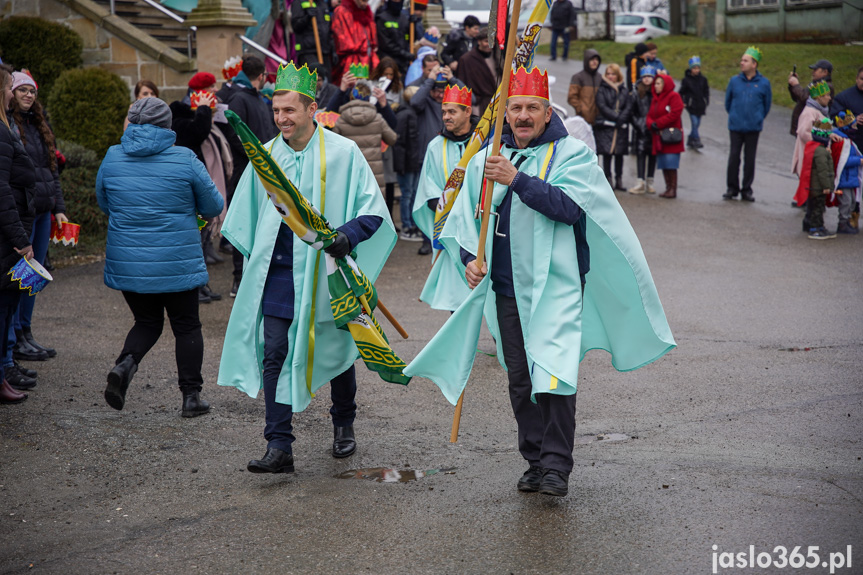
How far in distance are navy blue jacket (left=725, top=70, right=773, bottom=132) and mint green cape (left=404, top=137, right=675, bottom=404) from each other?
10669 mm

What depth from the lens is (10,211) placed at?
5789 millimetres

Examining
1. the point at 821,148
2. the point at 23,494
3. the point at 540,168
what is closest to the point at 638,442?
the point at 540,168

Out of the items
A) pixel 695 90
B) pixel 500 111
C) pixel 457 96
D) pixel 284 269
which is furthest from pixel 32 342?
pixel 695 90

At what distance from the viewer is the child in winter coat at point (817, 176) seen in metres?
11.8

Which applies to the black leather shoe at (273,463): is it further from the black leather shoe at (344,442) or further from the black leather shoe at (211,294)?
the black leather shoe at (211,294)

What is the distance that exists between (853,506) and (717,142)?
1644cm

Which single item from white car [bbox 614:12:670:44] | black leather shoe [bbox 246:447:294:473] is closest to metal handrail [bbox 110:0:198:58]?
black leather shoe [bbox 246:447:294:473]

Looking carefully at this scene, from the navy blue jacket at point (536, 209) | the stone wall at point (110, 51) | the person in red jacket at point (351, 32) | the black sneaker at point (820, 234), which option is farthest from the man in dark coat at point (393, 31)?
the navy blue jacket at point (536, 209)

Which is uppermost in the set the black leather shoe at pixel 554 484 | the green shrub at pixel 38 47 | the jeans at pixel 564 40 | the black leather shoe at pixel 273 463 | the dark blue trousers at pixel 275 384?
the jeans at pixel 564 40

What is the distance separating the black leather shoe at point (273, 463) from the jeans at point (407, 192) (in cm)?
701

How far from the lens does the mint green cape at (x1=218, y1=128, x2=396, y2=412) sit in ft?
16.3

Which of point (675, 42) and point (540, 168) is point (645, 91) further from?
point (675, 42)

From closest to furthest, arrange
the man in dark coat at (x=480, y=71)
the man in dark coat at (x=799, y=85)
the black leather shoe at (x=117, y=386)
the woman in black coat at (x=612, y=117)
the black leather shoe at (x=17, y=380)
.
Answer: the black leather shoe at (x=117, y=386), the black leather shoe at (x=17, y=380), the man in dark coat at (x=799, y=85), the man in dark coat at (x=480, y=71), the woman in black coat at (x=612, y=117)

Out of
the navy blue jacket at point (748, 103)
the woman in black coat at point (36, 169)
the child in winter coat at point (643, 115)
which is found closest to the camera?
the woman in black coat at point (36, 169)
